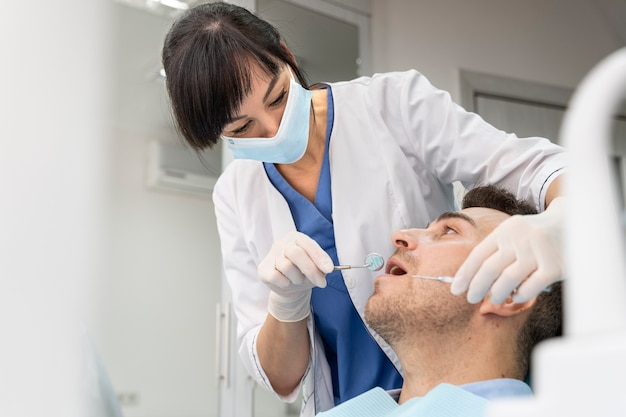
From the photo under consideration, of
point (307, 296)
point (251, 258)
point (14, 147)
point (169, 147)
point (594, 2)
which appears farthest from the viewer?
point (169, 147)

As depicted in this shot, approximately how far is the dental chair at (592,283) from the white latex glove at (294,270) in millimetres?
771

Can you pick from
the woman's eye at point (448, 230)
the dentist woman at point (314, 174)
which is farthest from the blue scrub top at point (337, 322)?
the woman's eye at point (448, 230)

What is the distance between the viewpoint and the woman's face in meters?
1.27

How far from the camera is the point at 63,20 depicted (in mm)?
1074

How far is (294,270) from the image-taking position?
1.20 metres

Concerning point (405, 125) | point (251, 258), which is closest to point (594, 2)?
point (405, 125)

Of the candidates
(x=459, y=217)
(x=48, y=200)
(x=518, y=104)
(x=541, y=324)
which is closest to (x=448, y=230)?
(x=459, y=217)

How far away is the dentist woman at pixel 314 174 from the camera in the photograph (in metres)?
1.25

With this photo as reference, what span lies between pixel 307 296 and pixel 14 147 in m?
0.62

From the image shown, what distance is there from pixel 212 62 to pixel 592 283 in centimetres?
97

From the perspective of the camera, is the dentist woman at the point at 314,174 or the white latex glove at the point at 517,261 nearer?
the white latex glove at the point at 517,261

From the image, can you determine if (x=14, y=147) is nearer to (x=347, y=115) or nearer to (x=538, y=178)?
(x=347, y=115)

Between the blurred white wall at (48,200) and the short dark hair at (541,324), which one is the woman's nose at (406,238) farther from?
the blurred white wall at (48,200)

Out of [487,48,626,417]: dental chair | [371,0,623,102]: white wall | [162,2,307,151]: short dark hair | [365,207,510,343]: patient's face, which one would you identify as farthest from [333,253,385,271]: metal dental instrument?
[371,0,623,102]: white wall
